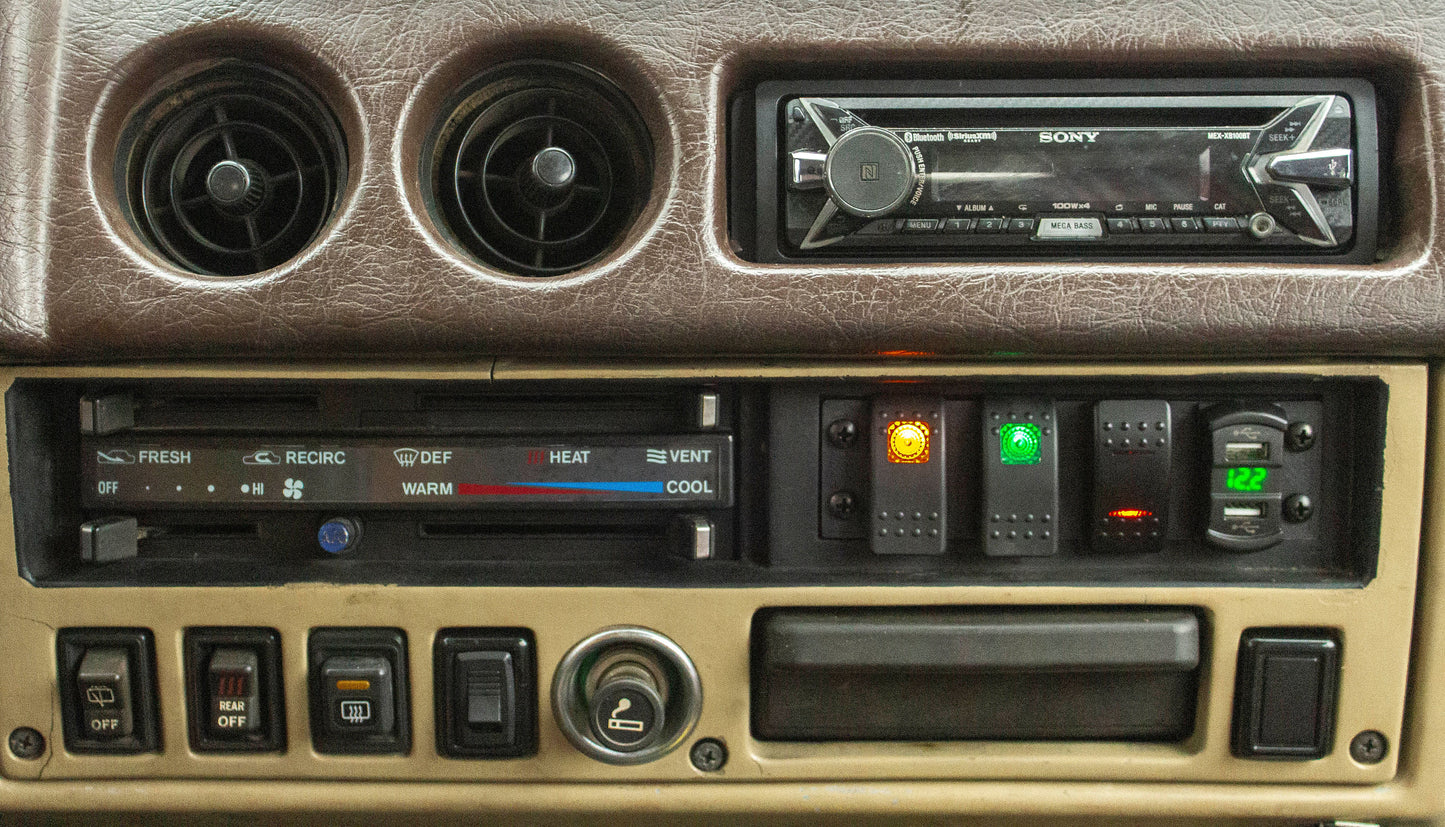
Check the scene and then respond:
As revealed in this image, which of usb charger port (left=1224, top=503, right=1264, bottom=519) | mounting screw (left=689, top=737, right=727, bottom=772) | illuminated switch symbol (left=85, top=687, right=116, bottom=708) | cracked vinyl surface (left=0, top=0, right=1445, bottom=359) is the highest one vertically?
cracked vinyl surface (left=0, top=0, right=1445, bottom=359)

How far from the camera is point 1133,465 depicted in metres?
0.92

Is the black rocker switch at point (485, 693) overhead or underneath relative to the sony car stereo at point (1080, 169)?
underneath

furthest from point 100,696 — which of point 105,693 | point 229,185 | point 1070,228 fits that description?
point 1070,228

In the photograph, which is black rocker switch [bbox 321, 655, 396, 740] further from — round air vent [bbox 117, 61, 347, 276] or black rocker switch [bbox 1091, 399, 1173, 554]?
black rocker switch [bbox 1091, 399, 1173, 554]

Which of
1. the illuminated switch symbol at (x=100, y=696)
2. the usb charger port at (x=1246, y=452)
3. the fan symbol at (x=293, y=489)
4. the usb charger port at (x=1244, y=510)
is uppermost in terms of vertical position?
the usb charger port at (x=1246, y=452)

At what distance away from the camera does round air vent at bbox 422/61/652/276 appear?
2.99 feet

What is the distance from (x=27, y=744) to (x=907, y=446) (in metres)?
1.05

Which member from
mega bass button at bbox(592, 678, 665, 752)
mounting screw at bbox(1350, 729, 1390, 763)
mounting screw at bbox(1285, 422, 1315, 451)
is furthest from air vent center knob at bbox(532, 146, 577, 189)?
mounting screw at bbox(1350, 729, 1390, 763)

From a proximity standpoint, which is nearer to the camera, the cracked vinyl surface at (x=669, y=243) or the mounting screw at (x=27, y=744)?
the cracked vinyl surface at (x=669, y=243)

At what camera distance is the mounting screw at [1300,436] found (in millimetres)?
934

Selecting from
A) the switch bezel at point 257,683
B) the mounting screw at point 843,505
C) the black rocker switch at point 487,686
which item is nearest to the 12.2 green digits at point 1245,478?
the mounting screw at point 843,505

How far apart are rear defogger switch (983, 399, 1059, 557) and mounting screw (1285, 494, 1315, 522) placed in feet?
0.90

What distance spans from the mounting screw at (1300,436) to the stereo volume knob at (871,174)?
1.70 ft

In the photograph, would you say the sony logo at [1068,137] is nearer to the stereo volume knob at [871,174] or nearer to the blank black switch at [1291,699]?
the stereo volume knob at [871,174]
